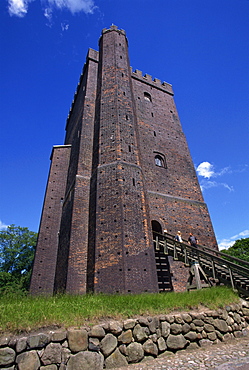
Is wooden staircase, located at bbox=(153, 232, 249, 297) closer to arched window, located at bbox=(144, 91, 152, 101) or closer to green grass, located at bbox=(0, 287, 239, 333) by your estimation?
green grass, located at bbox=(0, 287, 239, 333)

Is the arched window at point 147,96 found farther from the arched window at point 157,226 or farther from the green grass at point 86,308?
the green grass at point 86,308

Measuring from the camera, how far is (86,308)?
4.96 metres

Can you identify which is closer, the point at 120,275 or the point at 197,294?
the point at 197,294

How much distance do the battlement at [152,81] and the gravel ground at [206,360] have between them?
776 inches

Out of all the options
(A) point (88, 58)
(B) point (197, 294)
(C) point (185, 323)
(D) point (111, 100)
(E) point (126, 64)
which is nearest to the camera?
(C) point (185, 323)

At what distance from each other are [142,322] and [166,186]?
1047 centimetres

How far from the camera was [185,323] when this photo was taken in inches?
211

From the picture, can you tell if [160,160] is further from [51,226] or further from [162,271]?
[51,226]

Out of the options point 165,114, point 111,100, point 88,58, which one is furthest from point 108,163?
point 88,58

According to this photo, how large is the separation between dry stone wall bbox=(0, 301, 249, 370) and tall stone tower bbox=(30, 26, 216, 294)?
9.83 feet

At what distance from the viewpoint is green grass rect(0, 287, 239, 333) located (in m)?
4.24

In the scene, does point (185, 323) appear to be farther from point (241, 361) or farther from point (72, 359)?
point (72, 359)

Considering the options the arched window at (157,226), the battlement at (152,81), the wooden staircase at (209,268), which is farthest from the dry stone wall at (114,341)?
the battlement at (152,81)

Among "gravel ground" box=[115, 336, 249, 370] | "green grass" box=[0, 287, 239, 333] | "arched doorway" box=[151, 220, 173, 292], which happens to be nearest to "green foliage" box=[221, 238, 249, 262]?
"arched doorway" box=[151, 220, 173, 292]
